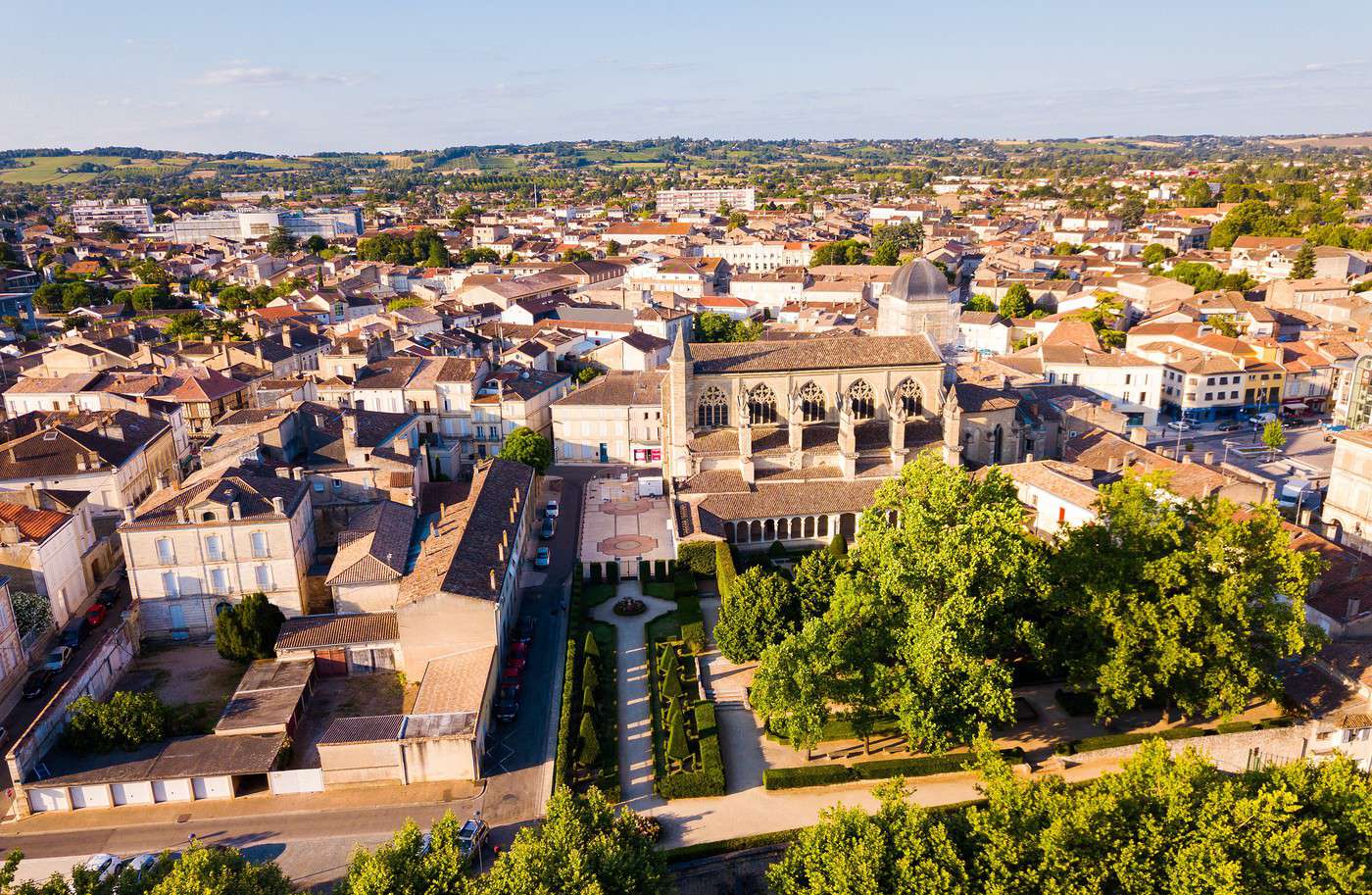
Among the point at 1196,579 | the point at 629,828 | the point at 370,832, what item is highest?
the point at 1196,579

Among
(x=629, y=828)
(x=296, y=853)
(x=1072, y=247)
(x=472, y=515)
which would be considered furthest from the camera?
(x=1072, y=247)

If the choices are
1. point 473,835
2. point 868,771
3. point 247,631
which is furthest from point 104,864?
point 868,771

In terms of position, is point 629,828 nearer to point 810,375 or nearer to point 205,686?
point 205,686

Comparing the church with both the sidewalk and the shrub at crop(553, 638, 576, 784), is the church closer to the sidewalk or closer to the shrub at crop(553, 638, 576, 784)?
the shrub at crop(553, 638, 576, 784)

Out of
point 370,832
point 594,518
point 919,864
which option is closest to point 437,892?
point 370,832

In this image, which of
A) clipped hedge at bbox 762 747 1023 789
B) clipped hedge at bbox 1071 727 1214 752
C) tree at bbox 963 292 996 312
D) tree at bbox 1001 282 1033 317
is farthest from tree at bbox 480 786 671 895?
tree at bbox 963 292 996 312

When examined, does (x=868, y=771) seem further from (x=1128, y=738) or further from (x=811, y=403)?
(x=811, y=403)
